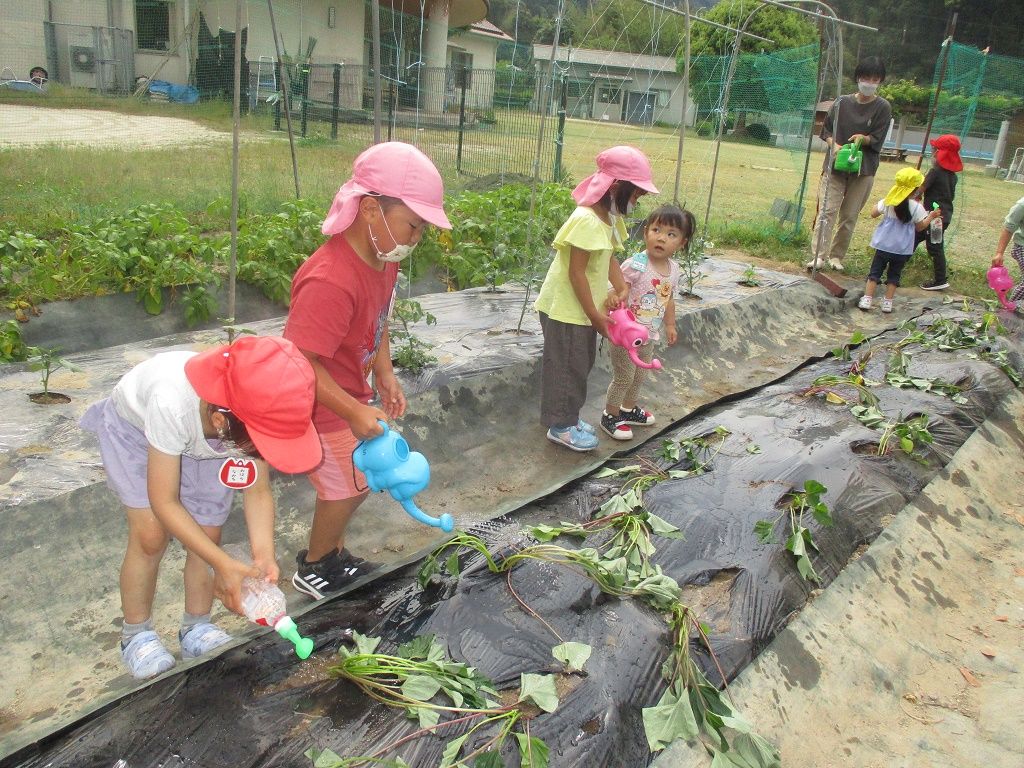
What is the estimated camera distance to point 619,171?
3.37m

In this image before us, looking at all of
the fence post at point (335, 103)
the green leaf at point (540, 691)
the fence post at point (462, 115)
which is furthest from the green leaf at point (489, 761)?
the fence post at point (335, 103)

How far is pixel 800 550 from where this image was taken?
2709 millimetres

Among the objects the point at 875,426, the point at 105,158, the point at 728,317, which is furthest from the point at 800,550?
the point at 105,158

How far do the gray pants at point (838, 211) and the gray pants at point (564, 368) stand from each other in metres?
4.40

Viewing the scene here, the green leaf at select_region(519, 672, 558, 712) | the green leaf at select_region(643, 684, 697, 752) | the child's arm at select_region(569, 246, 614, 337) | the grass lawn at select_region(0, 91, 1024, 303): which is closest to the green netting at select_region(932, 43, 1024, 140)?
the grass lawn at select_region(0, 91, 1024, 303)

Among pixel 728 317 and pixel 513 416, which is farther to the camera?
pixel 728 317

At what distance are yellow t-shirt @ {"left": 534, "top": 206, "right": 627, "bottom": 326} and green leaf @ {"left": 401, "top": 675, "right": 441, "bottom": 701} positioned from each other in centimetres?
205

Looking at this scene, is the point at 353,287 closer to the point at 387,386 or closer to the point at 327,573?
the point at 387,386

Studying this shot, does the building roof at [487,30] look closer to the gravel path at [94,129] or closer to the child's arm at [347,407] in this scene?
the gravel path at [94,129]

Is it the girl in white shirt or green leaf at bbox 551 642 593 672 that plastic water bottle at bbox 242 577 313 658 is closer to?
the girl in white shirt

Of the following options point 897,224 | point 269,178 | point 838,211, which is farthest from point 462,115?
point 897,224

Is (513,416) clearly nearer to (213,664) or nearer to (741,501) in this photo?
(741,501)

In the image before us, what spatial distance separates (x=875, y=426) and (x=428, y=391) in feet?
7.23

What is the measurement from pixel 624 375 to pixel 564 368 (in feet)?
1.64
